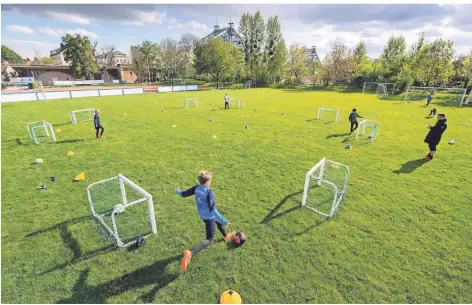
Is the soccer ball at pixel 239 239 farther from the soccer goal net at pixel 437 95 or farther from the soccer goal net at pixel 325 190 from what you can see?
the soccer goal net at pixel 437 95

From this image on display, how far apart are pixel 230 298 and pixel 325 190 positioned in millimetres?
5032

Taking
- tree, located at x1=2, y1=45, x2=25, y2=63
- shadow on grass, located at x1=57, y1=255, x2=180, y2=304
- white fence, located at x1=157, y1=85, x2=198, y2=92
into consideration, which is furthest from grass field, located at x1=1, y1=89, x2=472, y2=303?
tree, located at x1=2, y1=45, x2=25, y2=63

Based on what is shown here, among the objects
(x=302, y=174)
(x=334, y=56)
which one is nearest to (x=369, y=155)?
(x=302, y=174)

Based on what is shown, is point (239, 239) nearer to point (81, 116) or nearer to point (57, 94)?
point (81, 116)

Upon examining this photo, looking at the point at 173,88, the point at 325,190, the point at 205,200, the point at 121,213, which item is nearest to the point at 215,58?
the point at 173,88

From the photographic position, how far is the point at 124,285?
4.50 metres

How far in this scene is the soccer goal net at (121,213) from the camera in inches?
212

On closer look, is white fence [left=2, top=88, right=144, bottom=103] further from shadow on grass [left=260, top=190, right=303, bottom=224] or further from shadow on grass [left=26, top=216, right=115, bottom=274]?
shadow on grass [left=260, top=190, right=303, bottom=224]

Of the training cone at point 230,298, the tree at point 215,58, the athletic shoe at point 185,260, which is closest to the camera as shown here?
the training cone at point 230,298

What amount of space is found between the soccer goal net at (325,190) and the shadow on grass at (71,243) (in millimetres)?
5395

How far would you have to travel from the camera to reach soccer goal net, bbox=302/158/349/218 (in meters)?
6.47

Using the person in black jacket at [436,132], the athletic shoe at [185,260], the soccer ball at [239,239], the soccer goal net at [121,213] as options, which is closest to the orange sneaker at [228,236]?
the soccer ball at [239,239]

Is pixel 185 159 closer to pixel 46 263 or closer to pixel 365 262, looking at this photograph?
pixel 46 263

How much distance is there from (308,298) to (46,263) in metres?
5.46
